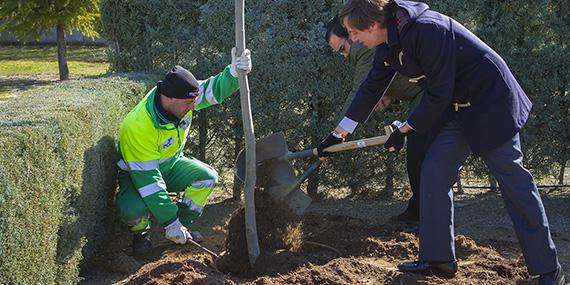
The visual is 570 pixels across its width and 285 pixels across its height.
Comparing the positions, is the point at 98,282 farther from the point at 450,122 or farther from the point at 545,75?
the point at 545,75

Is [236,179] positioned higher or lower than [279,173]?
lower

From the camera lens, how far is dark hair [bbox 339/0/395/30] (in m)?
4.48

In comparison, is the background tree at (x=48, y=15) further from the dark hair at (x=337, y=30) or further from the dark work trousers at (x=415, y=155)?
the dark work trousers at (x=415, y=155)

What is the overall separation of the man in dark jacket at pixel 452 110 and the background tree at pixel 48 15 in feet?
38.0

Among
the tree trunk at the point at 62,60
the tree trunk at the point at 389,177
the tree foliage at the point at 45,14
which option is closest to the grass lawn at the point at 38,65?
the tree trunk at the point at 62,60

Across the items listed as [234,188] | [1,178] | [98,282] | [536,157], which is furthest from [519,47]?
[1,178]

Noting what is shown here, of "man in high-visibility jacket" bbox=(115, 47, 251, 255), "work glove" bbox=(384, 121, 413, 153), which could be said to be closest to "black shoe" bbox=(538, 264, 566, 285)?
"work glove" bbox=(384, 121, 413, 153)

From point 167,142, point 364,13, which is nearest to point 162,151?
point 167,142

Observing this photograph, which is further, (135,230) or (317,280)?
(135,230)

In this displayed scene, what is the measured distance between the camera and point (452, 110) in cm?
483

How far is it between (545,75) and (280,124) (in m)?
2.44

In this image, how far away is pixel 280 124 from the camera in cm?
717

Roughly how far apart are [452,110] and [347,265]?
1.23m

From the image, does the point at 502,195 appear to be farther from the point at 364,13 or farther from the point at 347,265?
the point at 364,13
